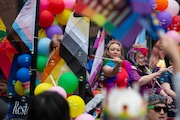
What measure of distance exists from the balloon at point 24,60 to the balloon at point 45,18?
1.79ft

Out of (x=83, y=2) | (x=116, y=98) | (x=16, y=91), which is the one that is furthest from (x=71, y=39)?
(x=116, y=98)

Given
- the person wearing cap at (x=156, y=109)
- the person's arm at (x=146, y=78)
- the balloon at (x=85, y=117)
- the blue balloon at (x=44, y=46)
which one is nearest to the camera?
the person wearing cap at (x=156, y=109)

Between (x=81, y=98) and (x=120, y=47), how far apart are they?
0.79 m

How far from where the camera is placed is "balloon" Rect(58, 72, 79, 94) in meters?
5.36

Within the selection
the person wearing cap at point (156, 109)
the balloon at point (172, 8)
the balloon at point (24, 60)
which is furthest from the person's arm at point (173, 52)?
the balloon at point (172, 8)

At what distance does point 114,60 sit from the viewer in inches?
201

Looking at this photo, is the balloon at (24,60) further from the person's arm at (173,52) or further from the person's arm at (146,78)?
the person's arm at (173,52)

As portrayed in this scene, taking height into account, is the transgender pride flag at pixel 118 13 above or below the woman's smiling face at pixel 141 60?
above

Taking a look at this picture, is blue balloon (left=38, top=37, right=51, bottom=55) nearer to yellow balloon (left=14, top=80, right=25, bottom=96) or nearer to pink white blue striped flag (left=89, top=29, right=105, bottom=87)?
yellow balloon (left=14, top=80, right=25, bottom=96)

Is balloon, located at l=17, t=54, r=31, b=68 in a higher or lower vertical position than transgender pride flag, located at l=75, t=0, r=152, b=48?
lower

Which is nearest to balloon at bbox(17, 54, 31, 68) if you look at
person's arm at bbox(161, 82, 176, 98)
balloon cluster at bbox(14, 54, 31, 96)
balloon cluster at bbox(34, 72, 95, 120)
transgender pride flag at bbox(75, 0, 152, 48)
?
balloon cluster at bbox(14, 54, 31, 96)

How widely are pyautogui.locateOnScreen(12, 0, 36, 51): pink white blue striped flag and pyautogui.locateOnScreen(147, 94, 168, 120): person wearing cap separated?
2.07m

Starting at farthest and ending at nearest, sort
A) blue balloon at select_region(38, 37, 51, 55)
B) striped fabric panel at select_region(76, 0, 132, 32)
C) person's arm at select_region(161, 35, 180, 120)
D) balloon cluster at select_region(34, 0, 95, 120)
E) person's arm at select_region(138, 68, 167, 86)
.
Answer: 1. blue balloon at select_region(38, 37, 51, 55)
2. person's arm at select_region(138, 68, 167, 86)
3. balloon cluster at select_region(34, 0, 95, 120)
4. striped fabric panel at select_region(76, 0, 132, 32)
5. person's arm at select_region(161, 35, 180, 120)

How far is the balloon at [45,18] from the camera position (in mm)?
6163
